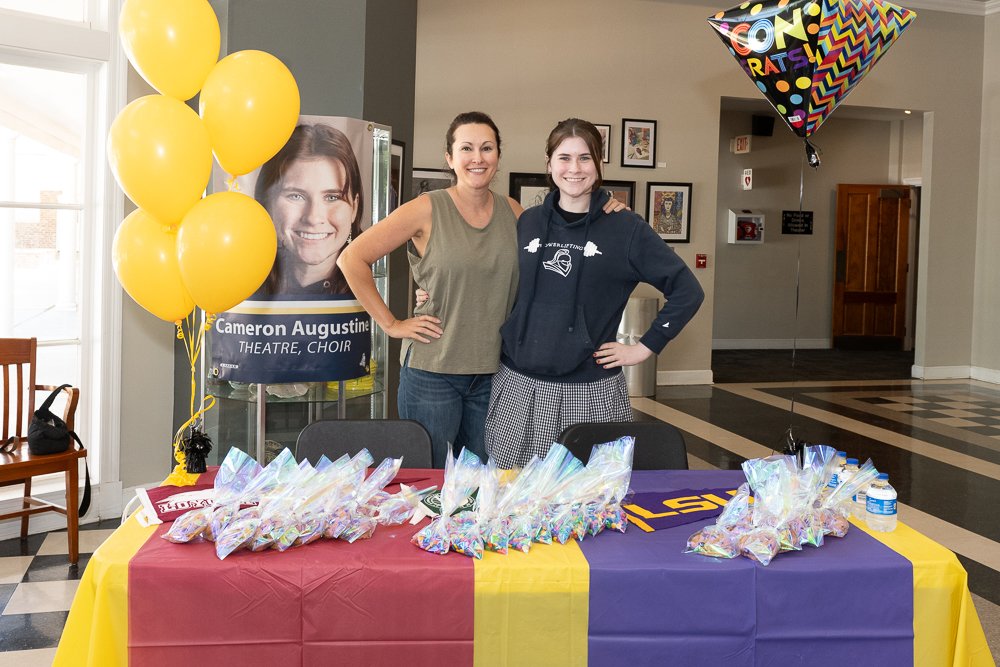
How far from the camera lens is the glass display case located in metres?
3.45

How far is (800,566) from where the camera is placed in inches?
63.7

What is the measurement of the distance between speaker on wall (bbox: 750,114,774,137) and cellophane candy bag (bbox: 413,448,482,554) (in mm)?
10134

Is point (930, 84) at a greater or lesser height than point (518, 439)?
greater

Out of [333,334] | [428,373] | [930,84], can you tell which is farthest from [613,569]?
[930,84]

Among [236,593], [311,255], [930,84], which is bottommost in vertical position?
[236,593]

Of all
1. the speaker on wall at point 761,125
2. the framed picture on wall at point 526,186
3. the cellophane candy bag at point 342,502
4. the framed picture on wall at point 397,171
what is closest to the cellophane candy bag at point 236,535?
the cellophane candy bag at point 342,502

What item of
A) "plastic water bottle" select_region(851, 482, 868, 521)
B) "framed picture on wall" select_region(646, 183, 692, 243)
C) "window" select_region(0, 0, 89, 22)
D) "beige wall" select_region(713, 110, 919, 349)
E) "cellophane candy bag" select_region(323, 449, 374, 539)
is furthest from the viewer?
"beige wall" select_region(713, 110, 919, 349)

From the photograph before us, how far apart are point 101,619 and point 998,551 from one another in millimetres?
3684

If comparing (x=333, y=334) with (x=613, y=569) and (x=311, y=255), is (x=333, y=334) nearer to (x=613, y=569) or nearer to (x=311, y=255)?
(x=311, y=255)

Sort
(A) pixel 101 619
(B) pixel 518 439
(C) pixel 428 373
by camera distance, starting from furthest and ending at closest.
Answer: (C) pixel 428 373, (B) pixel 518 439, (A) pixel 101 619

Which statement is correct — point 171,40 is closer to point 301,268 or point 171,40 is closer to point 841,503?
point 301,268

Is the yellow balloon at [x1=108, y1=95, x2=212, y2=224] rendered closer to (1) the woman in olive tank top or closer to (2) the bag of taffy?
(1) the woman in olive tank top

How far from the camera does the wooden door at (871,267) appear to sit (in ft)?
38.0

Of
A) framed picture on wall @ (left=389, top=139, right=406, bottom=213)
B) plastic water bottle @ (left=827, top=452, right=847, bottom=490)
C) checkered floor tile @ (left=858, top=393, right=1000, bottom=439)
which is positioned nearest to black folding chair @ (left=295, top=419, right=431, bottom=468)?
plastic water bottle @ (left=827, top=452, right=847, bottom=490)
